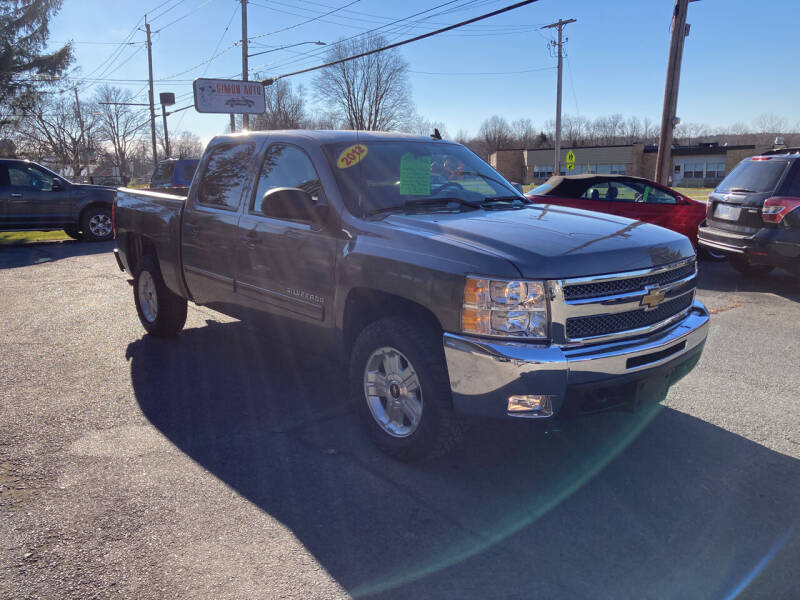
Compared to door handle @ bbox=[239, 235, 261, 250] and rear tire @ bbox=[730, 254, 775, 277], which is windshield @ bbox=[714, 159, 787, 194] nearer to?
rear tire @ bbox=[730, 254, 775, 277]

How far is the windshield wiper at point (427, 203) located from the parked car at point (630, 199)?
6.74 meters

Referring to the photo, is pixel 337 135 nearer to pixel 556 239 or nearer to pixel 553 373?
pixel 556 239

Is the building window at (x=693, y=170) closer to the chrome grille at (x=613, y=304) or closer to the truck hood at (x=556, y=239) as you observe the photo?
the truck hood at (x=556, y=239)

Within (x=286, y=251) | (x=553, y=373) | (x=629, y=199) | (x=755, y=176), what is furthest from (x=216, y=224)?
(x=629, y=199)

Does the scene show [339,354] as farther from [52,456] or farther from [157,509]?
[52,456]

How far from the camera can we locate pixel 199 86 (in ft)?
78.7

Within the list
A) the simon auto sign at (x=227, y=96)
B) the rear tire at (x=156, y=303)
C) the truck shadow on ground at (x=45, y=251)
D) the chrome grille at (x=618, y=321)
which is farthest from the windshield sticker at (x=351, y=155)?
the simon auto sign at (x=227, y=96)

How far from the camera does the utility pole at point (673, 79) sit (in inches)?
571

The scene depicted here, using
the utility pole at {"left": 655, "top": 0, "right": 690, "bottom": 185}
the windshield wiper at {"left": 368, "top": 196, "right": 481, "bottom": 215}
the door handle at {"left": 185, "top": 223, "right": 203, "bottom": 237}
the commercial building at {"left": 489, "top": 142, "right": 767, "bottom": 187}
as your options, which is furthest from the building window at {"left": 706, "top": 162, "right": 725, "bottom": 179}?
the door handle at {"left": 185, "top": 223, "right": 203, "bottom": 237}

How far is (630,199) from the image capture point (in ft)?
35.9

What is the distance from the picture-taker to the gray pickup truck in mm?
2982

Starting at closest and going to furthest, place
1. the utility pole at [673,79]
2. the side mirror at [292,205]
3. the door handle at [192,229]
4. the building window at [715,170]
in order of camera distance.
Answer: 1. the side mirror at [292,205]
2. the door handle at [192,229]
3. the utility pole at [673,79]
4. the building window at [715,170]

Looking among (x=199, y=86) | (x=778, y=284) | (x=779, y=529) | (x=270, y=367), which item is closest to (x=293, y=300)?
(x=270, y=367)

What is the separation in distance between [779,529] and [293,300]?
2.97m
